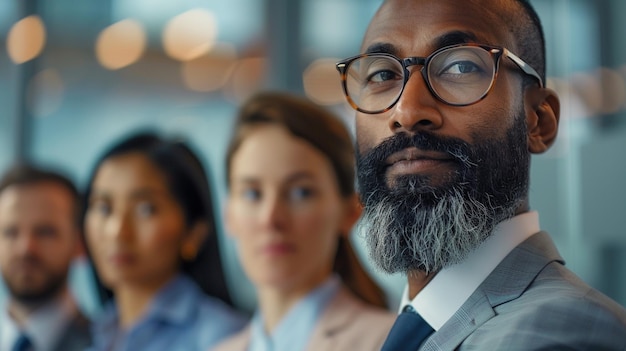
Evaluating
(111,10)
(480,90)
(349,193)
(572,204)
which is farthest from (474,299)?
(111,10)

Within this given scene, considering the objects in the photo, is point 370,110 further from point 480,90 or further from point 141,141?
point 141,141

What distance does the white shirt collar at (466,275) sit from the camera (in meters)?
1.08

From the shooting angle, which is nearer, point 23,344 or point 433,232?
point 433,232

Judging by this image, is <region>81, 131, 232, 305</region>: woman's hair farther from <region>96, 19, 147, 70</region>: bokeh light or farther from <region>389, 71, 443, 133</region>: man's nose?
<region>96, 19, 147, 70</region>: bokeh light

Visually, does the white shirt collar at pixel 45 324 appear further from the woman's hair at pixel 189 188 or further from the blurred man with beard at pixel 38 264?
the woman's hair at pixel 189 188

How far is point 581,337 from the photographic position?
897 millimetres

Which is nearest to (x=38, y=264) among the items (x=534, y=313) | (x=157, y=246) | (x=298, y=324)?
(x=157, y=246)

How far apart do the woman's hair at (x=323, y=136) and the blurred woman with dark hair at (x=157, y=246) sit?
34 centimetres

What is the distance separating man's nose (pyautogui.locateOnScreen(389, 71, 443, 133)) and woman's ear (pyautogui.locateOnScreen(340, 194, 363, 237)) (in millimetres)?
838

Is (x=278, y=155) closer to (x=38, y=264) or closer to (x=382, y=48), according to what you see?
(x=382, y=48)

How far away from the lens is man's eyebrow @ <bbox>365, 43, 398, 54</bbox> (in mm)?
1126

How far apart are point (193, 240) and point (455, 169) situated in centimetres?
142

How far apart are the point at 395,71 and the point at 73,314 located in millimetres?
1906

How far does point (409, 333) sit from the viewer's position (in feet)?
3.62
